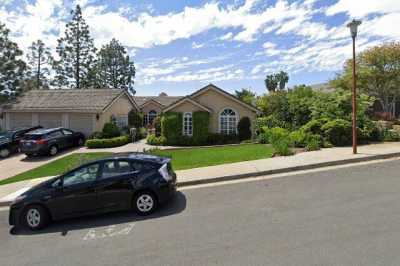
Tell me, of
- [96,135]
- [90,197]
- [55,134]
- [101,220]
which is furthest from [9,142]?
[101,220]

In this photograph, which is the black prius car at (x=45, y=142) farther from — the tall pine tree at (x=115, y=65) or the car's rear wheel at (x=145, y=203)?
the tall pine tree at (x=115, y=65)

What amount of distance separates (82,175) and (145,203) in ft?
5.80

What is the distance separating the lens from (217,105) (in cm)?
2322

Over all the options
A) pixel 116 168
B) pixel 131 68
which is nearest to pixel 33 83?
pixel 131 68

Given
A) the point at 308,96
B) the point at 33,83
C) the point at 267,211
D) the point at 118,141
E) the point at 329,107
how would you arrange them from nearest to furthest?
1. the point at 267,211
2. the point at 329,107
3. the point at 308,96
4. the point at 118,141
5. the point at 33,83

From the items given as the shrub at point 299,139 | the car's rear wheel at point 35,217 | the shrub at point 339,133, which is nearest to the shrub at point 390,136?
the shrub at point 339,133

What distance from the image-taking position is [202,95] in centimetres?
2330

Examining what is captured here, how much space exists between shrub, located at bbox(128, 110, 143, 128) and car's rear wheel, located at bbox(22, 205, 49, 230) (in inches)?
905

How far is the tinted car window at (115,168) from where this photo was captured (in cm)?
748

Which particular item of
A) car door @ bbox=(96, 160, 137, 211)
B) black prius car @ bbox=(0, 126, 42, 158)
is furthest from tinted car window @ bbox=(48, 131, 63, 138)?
car door @ bbox=(96, 160, 137, 211)

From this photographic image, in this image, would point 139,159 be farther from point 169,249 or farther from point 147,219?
point 169,249

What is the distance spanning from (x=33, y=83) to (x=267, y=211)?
49237 millimetres

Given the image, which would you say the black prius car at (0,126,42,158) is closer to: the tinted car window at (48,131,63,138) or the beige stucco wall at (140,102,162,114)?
the tinted car window at (48,131,63,138)

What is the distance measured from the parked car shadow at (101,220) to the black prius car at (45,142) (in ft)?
41.7
